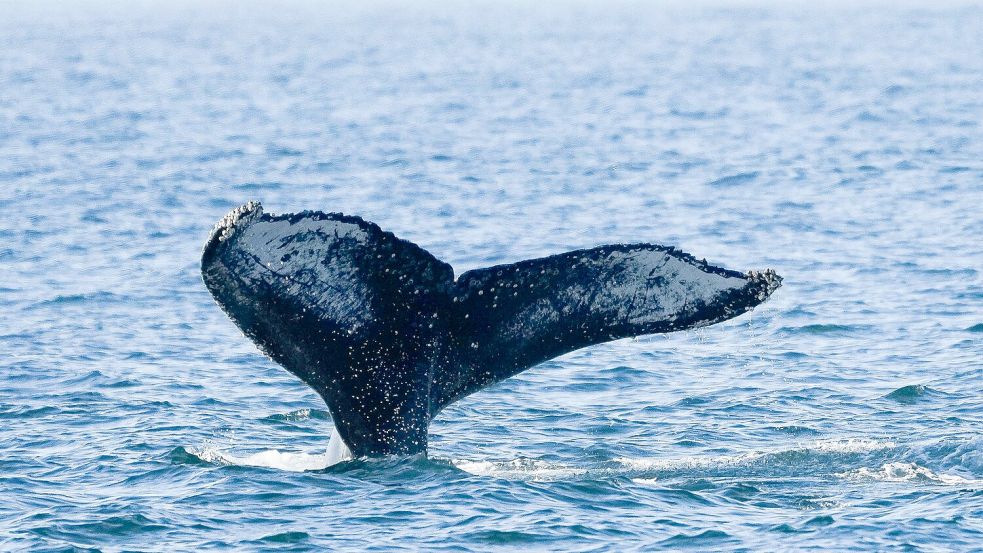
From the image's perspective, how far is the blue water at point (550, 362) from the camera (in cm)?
1179

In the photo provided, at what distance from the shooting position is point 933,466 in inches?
506

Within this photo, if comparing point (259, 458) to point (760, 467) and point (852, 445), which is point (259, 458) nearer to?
point (760, 467)

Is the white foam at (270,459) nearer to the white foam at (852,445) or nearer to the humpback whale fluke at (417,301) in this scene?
the humpback whale fluke at (417,301)

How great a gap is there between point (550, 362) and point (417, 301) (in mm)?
7634

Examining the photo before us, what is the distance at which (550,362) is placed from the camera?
17984 millimetres

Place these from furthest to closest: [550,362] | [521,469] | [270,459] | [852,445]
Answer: [550,362]
[852,445]
[270,459]
[521,469]

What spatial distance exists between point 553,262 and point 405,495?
2.51m

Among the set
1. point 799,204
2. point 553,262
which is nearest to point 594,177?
point 799,204

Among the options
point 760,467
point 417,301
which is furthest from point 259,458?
point 760,467

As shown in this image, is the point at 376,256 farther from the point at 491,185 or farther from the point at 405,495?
the point at 491,185

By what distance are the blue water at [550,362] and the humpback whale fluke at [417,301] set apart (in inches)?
50.9

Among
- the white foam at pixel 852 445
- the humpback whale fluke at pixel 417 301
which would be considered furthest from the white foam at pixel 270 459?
the white foam at pixel 852 445

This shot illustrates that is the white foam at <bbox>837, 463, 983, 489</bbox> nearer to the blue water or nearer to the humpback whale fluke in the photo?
the blue water

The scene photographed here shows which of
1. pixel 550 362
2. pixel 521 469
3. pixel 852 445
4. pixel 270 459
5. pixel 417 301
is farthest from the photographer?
pixel 550 362
